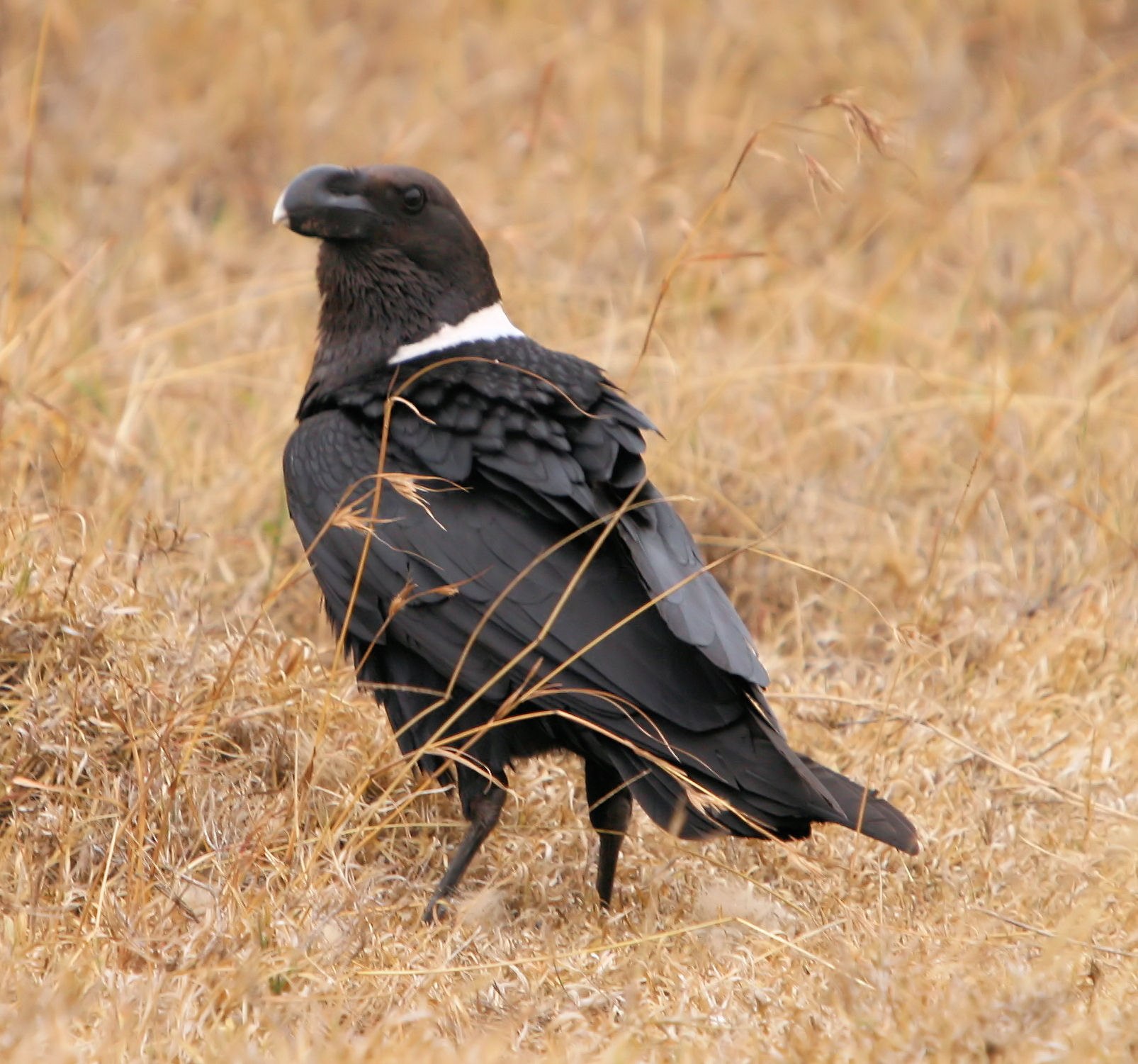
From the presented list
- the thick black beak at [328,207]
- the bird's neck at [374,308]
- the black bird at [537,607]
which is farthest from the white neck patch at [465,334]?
the thick black beak at [328,207]

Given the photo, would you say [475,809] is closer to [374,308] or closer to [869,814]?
[869,814]

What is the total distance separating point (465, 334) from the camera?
142 inches

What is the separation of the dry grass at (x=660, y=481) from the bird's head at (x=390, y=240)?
542 mm

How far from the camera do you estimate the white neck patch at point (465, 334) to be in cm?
354

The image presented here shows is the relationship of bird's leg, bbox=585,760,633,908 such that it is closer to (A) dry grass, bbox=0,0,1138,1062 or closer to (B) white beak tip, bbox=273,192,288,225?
(A) dry grass, bbox=0,0,1138,1062

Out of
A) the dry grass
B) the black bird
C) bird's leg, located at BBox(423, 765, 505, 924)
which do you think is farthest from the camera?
bird's leg, located at BBox(423, 765, 505, 924)

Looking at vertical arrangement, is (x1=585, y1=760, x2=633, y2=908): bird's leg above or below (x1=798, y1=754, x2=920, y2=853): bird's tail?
below

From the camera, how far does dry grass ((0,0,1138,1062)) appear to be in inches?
101

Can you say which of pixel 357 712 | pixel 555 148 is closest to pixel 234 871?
pixel 357 712

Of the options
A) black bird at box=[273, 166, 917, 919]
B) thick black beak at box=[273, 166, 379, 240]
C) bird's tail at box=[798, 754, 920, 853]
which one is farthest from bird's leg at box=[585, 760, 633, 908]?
thick black beak at box=[273, 166, 379, 240]

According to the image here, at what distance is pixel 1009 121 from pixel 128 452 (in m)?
3.94

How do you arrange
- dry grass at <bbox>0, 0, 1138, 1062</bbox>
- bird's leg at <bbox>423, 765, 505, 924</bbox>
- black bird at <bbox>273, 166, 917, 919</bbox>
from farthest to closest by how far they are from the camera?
bird's leg at <bbox>423, 765, 505, 924</bbox> → black bird at <bbox>273, 166, 917, 919</bbox> → dry grass at <bbox>0, 0, 1138, 1062</bbox>

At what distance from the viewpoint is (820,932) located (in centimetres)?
281

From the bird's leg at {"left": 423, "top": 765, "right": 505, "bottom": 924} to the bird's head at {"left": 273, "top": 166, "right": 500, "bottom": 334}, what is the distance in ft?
3.33
